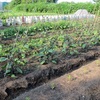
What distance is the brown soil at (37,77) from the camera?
4164 millimetres

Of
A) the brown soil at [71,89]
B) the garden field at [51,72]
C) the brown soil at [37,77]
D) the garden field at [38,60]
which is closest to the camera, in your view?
the brown soil at [71,89]

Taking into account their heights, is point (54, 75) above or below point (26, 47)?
below

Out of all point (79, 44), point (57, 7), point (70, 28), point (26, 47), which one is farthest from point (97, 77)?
point (57, 7)

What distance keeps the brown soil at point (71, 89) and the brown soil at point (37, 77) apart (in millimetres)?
394

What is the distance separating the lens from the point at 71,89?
13.1ft

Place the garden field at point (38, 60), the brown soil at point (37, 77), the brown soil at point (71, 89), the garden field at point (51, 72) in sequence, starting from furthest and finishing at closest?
the garden field at point (38, 60) < the brown soil at point (37, 77) < the garden field at point (51, 72) < the brown soil at point (71, 89)

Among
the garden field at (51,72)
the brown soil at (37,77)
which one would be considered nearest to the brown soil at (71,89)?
the garden field at (51,72)

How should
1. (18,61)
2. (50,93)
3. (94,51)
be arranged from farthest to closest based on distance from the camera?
(94,51) → (18,61) → (50,93)

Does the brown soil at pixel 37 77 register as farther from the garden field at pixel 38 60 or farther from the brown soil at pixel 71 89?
the brown soil at pixel 71 89

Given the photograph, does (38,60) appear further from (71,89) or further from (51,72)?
(71,89)

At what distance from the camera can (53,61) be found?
5336 millimetres

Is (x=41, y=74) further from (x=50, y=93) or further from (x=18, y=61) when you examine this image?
(x=50, y=93)

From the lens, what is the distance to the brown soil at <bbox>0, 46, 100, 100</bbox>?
4164 mm

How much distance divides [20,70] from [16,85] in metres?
0.41
